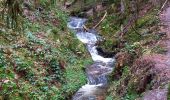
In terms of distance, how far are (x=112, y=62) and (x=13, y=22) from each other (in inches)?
591

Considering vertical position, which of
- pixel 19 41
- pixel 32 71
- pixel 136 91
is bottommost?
pixel 136 91

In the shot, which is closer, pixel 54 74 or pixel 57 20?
pixel 54 74

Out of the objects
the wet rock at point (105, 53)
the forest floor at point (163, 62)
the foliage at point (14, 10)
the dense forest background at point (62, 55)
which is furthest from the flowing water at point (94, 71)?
the foliage at point (14, 10)

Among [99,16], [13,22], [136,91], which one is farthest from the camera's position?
[99,16]

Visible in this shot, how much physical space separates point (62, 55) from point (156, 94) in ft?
28.5

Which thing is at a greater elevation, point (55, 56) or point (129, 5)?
point (129, 5)

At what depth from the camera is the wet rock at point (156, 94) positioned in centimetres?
1106

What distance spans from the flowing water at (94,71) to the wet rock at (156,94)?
377 centimetres

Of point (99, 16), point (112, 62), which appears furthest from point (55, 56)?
point (99, 16)

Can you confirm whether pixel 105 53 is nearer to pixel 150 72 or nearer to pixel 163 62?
pixel 163 62

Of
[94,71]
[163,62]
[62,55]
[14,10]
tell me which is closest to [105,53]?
[94,71]

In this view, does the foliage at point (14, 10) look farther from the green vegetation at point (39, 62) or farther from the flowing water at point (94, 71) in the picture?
the flowing water at point (94, 71)

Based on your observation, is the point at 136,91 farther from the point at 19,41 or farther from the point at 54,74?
the point at 19,41

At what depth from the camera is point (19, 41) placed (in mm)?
16875
